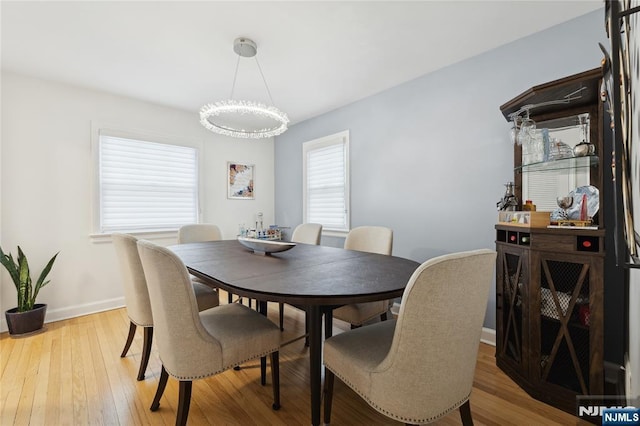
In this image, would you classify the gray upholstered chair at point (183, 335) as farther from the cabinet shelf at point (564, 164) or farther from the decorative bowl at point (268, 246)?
the cabinet shelf at point (564, 164)

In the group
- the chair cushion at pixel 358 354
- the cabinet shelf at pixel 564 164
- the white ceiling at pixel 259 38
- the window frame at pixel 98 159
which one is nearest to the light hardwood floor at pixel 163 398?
the chair cushion at pixel 358 354

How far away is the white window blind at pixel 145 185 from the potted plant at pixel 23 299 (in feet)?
2.50

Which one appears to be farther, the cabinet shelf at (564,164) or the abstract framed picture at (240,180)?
the abstract framed picture at (240,180)

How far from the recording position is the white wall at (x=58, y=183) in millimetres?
2768

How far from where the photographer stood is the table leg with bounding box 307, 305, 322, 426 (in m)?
1.36

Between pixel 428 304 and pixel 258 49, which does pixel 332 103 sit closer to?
pixel 258 49

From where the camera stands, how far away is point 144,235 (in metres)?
3.56

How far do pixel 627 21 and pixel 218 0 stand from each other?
206 centimetres

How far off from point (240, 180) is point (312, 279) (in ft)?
11.2

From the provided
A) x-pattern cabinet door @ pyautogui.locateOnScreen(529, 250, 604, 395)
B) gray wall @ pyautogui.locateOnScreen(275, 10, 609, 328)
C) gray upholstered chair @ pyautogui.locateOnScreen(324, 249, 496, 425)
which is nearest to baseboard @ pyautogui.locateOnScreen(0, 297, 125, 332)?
gray wall @ pyautogui.locateOnScreen(275, 10, 609, 328)

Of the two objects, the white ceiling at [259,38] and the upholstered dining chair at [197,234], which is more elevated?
the white ceiling at [259,38]

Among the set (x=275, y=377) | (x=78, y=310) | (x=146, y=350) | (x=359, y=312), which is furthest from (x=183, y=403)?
(x=78, y=310)

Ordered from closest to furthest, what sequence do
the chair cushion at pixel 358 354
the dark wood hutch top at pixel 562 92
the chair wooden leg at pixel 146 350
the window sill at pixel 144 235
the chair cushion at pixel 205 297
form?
the chair cushion at pixel 358 354
the dark wood hutch top at pixel 562 92
the chair wooden leg at pixel 146 350
the chair cushion at pixel 205 297
the window sill at pixel 144 235

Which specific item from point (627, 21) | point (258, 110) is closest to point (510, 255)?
point (627, 21)
